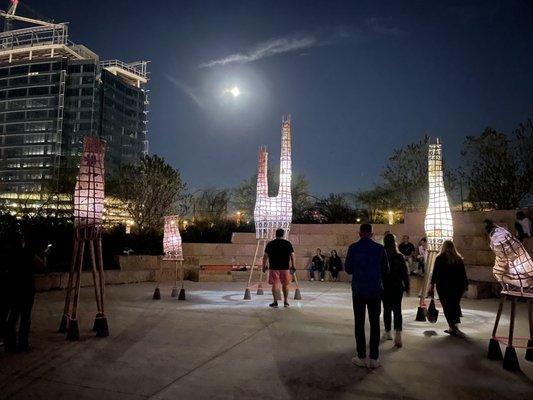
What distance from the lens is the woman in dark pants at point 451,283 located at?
6.99 m

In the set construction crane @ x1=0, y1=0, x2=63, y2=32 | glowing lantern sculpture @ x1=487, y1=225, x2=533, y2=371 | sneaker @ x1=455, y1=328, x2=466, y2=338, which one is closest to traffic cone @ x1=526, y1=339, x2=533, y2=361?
glowing lantern sculpture @ x1=487, y1=225, x2=533, y2=371

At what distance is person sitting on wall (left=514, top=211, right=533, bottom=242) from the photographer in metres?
12.1

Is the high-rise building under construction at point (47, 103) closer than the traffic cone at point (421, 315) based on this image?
No

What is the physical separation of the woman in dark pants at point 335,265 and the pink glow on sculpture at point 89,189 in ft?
36.8

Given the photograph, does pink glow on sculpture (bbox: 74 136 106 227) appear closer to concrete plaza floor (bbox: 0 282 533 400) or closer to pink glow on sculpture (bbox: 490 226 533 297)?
concrete plaza floor (bbox: 0 282 533 400)

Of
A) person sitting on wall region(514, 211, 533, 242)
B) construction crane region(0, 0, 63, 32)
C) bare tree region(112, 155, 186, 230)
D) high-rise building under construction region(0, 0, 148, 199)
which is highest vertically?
construction crane region(0, 0, 63, 32)

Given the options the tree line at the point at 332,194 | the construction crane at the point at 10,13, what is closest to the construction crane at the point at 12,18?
the construction crane at the point at 10,13

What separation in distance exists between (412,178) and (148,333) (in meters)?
24.9

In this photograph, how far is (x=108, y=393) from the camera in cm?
398

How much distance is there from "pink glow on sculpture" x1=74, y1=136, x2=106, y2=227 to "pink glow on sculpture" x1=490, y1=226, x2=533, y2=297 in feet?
18.8

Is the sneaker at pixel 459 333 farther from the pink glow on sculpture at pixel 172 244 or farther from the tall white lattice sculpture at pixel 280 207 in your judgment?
the pink glow on sculpture at pixel 172 244

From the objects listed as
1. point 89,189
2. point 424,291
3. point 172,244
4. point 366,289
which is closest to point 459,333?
point 424,291

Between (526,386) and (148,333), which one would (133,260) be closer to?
(148,333)

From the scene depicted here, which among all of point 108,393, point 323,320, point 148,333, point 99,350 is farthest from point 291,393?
point 323,320
